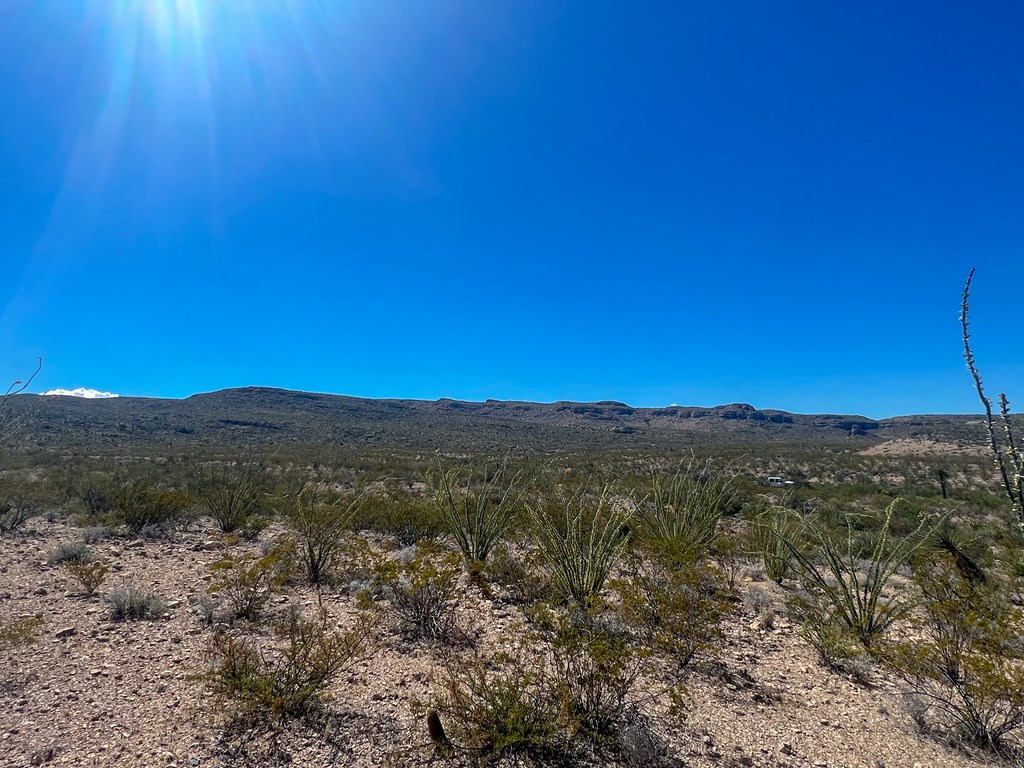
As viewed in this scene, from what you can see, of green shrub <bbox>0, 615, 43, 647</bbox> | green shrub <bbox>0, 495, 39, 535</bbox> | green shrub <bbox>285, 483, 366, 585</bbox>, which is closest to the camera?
green shrub <bbox>0, 615, 43, 647</bbox>

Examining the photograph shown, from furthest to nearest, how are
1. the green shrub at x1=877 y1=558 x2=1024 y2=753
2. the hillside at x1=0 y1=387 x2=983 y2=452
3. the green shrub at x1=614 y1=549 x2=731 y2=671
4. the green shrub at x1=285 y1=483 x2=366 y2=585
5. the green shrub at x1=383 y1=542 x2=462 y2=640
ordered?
the hillside at x1=0 y1=387 x2=983 y2=452 → the green shrub at x1=285 y1=483 x2=366 y2=585 → the green shrub at x1=383 y1=542 x2=462 y2=640 → the green shrub at x1=614 y1=549 x2=731 y2=671 → the green shrub at x1=877 y1=558 x2=1024 y2=753

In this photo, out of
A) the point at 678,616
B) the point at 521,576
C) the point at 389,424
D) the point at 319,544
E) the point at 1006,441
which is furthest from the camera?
the point at 389,424

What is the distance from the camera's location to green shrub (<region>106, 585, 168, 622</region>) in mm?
6082

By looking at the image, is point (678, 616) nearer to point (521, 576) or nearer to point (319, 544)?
point (521, 576)

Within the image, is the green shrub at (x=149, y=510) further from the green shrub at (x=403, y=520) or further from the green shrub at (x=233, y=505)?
the green shrub at (x=403, y=520)

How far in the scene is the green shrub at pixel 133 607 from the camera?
6.08m

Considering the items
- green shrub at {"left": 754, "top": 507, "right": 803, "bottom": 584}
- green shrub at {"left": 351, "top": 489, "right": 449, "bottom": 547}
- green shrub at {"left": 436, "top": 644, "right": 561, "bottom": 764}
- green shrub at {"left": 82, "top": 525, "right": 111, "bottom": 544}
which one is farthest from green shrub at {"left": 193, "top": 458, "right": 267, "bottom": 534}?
green shrub at {"left": 754, "top": 507, "right": 803, "bottom": 584}

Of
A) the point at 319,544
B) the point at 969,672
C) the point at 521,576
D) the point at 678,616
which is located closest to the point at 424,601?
the point at 521,576

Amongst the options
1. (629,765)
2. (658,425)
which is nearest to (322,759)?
(629,765)

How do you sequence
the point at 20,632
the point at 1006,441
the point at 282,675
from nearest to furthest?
1. the point at 1006,441
2. the point at 282,675
3. the point at 20,632

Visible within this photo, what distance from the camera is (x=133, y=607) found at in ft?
20.2

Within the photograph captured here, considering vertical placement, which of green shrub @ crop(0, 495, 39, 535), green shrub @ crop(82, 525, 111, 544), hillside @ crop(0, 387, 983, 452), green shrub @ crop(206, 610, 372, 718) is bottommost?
green shrub @ crop(206, 610, 372, 718)

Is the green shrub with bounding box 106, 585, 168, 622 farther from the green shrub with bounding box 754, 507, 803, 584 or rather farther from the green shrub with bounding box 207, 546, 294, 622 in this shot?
the green shrub with bounding box 754, 507, 803, 584

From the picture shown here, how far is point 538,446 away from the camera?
157 ft
